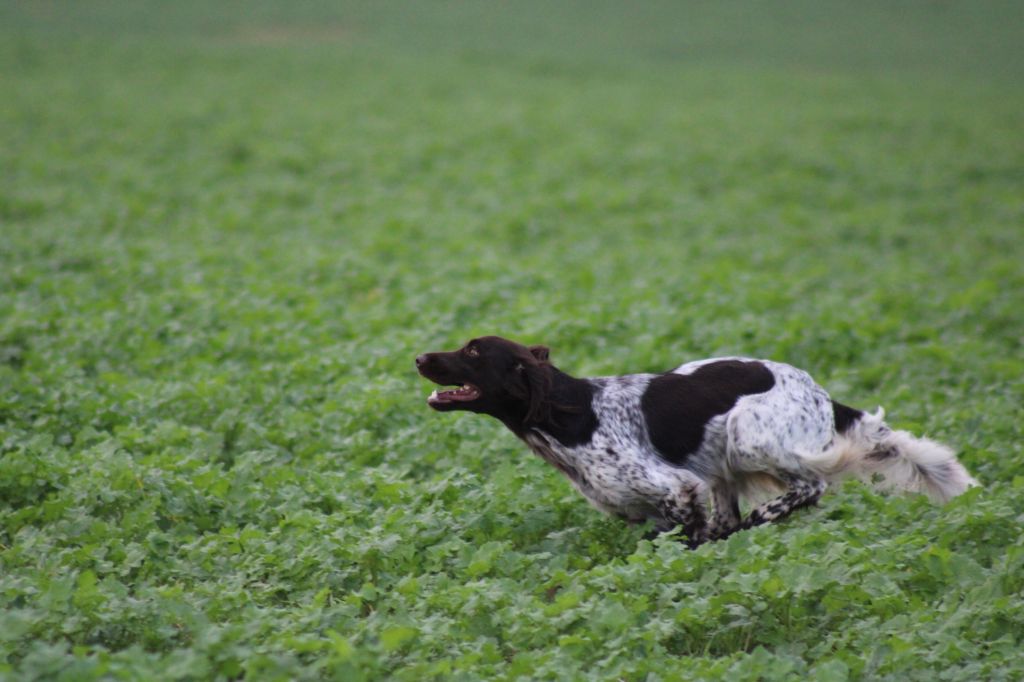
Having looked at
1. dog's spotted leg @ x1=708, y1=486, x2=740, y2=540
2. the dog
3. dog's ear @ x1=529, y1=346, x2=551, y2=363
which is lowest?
dog's spotted leg @ x1=708, y1=486, x2=740, y2=540

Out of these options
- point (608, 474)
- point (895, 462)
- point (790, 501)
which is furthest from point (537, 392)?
point (895, 462)

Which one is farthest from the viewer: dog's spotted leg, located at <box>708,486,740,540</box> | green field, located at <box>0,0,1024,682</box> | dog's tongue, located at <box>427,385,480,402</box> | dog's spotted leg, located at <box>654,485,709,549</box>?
dog's spotted leg, located at <box>708,486,740,540</box>

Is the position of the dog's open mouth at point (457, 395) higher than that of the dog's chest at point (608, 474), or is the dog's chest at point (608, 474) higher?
Result: the dog's open mouth at point (457, 395)

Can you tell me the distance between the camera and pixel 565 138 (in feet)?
73.2

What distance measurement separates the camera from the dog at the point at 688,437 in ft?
20.0

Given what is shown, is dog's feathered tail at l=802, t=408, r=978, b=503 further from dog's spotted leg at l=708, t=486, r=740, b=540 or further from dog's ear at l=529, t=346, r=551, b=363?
dog's ear at l=529, t=346, r=551, b=363

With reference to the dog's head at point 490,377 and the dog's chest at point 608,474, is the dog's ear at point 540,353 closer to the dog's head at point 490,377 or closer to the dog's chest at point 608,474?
the dog's head at point 490,377

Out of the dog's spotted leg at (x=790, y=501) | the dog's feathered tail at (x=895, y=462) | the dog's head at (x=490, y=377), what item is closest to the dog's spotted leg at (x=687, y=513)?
the dog's spotted leg at (x=790, y=501)

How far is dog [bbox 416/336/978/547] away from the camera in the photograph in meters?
6.10

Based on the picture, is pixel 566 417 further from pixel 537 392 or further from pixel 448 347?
pixel 448 347

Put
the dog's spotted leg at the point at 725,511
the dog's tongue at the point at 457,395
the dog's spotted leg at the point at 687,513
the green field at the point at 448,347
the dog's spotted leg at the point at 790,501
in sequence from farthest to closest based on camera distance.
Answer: the dog's spotted leg at the point at 725,511, the dog's tongue at the point at 457,395, the dog's spotted leg at the point at 790,501, the dog's spotted leg at the point at 687,513, the green field at the point at 448,347

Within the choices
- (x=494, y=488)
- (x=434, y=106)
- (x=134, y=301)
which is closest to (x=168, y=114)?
(x=434, y=106)

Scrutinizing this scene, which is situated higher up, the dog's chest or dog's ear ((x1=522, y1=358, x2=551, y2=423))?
dog's ear ((x1=522, y1=358, x2=551, y2=423))

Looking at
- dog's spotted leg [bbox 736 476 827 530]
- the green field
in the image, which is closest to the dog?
dog's spotted leg [bbox 736 476 827 530]
